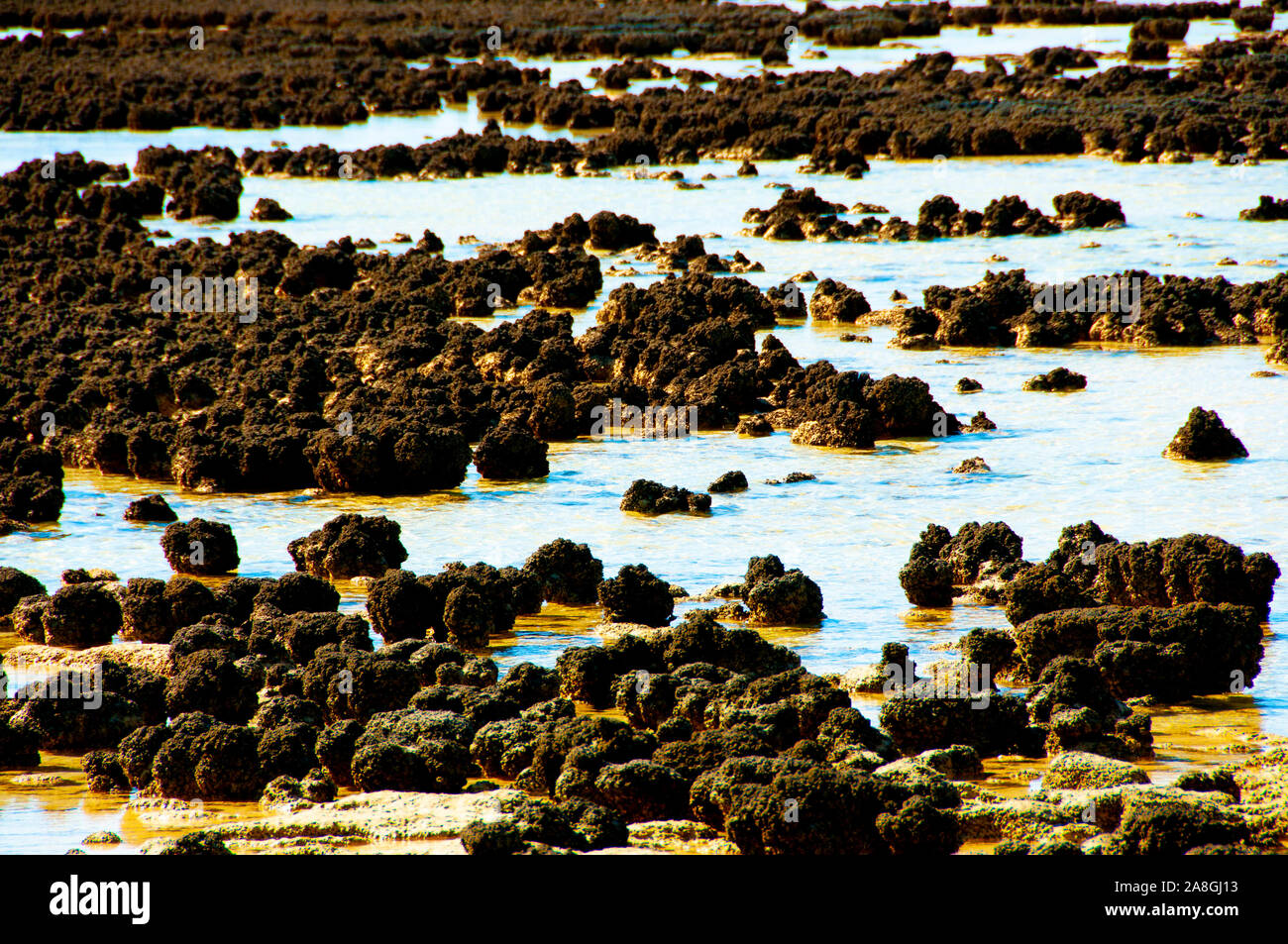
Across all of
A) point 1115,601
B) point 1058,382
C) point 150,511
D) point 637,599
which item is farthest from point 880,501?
point 150,511

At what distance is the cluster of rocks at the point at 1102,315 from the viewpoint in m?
17.4

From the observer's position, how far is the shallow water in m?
9.45

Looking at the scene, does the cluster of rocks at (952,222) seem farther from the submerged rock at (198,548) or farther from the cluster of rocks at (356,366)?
the submerged rock at (198,548)

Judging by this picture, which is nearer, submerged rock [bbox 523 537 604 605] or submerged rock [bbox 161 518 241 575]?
submerged rock [bbox 523 537 604 605]

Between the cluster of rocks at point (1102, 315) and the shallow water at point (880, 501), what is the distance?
1.04ft

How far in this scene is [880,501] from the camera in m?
12.7

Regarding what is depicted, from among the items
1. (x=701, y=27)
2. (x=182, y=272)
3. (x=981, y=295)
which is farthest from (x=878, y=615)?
(x=701, y=27)

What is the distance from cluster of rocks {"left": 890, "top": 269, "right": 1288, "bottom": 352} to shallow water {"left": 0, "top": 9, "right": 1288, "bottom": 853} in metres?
0.32

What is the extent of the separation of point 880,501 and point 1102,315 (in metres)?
6.24

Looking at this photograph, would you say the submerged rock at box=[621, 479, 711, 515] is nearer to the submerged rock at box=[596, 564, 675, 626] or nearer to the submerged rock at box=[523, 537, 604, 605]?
the submerged rock at box=[523, 537, 604, 605]

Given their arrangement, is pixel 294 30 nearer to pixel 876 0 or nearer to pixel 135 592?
pixel 876 0

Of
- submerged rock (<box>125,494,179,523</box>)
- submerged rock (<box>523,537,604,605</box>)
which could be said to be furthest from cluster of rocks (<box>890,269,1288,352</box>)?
submerged rock (<box>125,494,179,523</box>)
